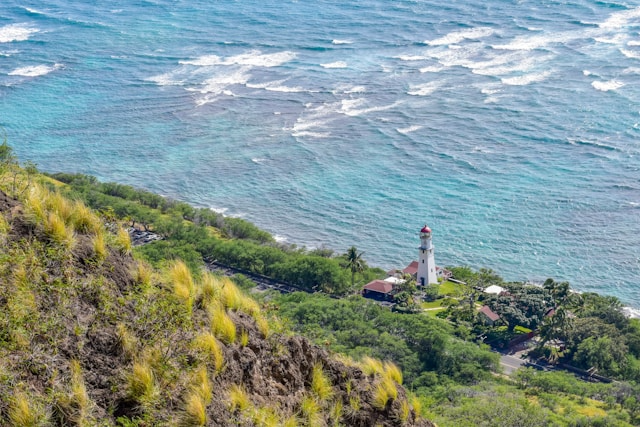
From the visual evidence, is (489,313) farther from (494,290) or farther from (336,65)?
(336,65)

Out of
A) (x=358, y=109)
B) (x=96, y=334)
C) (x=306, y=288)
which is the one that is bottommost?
(x=306, y=288)

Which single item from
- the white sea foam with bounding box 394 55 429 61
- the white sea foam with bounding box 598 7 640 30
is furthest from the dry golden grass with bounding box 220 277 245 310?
the white sea foam with bounding box 598 7 640 30

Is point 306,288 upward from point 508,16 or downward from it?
downward

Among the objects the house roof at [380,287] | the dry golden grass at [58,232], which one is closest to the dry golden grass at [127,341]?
the dry golden grass at [58,232]

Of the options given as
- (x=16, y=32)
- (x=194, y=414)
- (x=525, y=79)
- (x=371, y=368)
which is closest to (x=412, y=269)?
(x=525, y=79)

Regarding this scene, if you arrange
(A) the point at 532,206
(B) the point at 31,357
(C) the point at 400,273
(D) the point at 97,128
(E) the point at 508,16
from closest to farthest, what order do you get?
1. (B) the point at 31,357
2. (C) the point at 400,273
3. (A) the point at 532,206
4. (D) the point at 97,128
5. (E) the point at 508,16

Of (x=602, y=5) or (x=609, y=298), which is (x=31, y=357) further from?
(x=602, y=5)

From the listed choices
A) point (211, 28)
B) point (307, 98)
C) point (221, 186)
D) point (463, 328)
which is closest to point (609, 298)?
point (463, 328)
